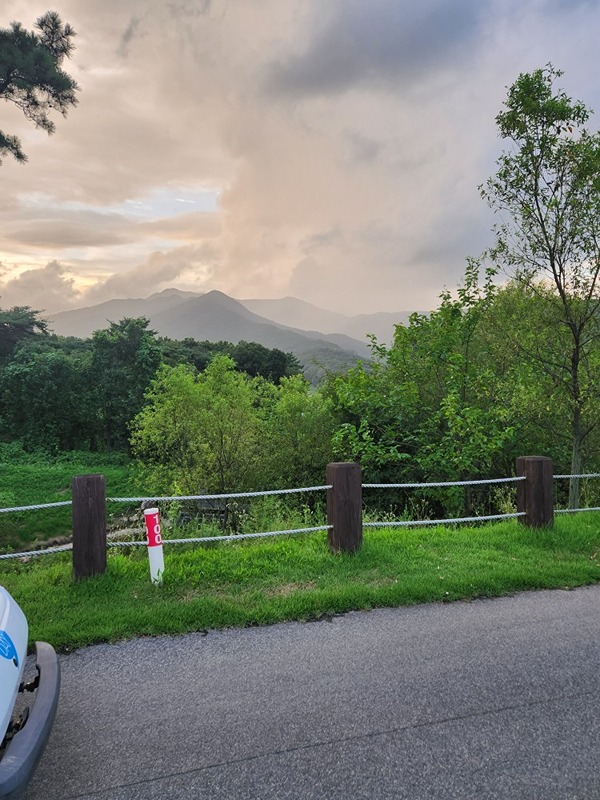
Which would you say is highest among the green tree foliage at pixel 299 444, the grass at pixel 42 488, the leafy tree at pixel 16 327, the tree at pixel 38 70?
the tree at pixel 38 70

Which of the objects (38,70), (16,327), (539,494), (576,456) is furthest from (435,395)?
(16,327)

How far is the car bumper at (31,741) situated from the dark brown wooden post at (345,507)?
10.1ft

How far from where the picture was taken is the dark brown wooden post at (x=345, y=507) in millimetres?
5242

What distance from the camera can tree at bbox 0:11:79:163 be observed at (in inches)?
626

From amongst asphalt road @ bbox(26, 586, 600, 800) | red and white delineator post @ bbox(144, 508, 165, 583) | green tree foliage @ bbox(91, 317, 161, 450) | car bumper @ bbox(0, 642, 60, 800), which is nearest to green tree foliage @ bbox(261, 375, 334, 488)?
red and white delineator post @ bbox(144, 508, 165, 583)

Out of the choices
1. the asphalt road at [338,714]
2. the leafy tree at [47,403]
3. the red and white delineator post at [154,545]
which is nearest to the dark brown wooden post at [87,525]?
the red and white delineator post at [154,545]

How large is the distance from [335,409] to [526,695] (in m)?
11.9

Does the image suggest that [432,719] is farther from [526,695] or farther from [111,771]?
[111,771]

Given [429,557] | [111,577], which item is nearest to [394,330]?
[429,557]

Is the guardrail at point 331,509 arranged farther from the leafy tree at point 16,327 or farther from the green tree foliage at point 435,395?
the leafy tree at point 16,327

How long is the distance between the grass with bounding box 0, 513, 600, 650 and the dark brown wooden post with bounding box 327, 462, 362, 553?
0.14 m

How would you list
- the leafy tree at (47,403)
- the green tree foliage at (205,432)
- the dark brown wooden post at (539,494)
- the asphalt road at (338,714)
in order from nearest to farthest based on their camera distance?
the asphalt road at (338,714)
the dark brown wooden post at (539,494)
the green tree foliage at (205,432)
the leafy tree at (47,403)

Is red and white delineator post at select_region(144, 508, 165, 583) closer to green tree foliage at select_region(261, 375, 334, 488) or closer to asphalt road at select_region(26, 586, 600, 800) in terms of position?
asphalt road at select_region(26, 586, 600, 800)

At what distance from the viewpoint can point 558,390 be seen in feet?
27.6
